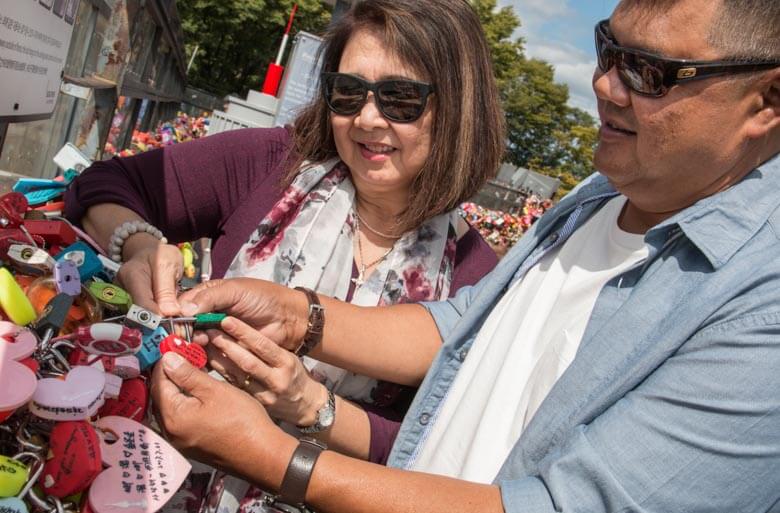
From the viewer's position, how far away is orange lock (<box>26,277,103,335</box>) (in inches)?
46.2

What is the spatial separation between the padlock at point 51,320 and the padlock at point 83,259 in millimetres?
189

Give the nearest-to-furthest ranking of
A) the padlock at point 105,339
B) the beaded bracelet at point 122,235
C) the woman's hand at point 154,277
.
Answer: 1. the padlock at point 105,339
2. the woman's hand at point 154,277
3. the beaded bracelet at point 122,235

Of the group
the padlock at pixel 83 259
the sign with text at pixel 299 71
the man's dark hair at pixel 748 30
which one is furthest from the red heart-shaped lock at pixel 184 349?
the sign with text at pixel 299 71

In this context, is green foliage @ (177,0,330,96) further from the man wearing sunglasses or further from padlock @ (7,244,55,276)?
padlock @ (7,244,55,276)

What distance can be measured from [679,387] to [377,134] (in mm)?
1197

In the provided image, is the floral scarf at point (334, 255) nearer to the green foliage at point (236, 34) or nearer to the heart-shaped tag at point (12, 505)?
the heart-shaped tag at point (12, 505)

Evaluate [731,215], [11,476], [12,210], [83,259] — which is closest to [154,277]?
[83,259]

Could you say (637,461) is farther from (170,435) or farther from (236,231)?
(236,231)

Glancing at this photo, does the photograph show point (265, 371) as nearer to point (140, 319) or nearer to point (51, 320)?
point (140, 319)

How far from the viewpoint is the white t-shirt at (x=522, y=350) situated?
4.99ft

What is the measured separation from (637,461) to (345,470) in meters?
0.61

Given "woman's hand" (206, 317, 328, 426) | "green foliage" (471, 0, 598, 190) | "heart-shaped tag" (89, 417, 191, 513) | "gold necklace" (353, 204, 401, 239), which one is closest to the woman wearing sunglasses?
"gold necklace" (353, 204, 401, 239)

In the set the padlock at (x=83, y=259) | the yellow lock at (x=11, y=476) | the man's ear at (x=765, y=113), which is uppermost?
the man's ear at (x=765, y=113)

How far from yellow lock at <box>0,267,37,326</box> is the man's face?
4.08 ft
